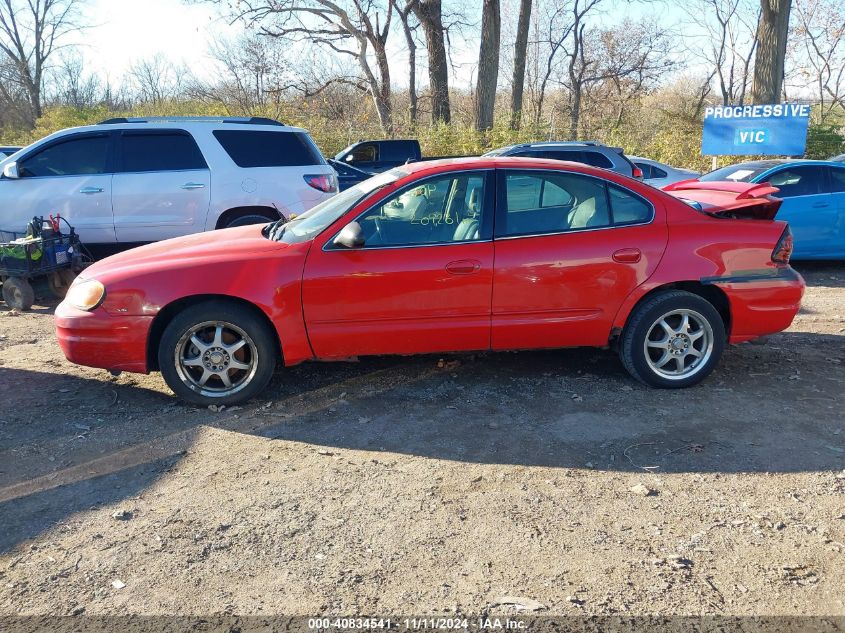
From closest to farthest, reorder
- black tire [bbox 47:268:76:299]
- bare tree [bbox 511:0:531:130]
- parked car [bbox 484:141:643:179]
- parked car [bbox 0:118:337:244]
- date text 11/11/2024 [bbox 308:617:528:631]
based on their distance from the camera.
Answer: date text 11/11/2024 [bbox 308:617:528:631] < black tire [bbox 47:268:76:299] < parked car [bbox 0:118:337:244] < parked car [bbox 484:141:643:179] < bare tree [bbox 511:0:531:130]

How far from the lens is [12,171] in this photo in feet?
26.0

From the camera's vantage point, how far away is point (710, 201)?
5.02 metres

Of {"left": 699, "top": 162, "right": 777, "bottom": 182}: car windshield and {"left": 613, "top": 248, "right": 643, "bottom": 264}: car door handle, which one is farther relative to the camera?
{"left": 699, "top": 162, "right": 777, "bottom": 182}: car windshield

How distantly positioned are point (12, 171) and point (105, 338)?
4958 mm

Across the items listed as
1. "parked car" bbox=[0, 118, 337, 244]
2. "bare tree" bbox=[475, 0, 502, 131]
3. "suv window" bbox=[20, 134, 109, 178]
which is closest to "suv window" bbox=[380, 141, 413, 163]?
"bare tree" bbox=[475, 0, 502, 131]

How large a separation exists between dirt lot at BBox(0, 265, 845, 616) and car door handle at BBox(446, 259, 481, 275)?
89cm

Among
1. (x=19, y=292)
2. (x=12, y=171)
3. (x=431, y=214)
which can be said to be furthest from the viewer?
(x=12, y=171)

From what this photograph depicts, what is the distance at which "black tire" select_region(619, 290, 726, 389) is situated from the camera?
460cm

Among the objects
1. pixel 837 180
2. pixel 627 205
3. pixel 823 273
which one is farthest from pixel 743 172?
pixel 627 205

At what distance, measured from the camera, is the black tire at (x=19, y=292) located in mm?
7258

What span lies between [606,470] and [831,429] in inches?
63.6

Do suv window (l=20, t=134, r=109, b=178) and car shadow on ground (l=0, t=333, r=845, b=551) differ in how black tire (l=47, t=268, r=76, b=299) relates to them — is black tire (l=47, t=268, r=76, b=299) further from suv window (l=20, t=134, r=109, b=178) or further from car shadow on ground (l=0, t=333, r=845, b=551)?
car shadow on ground (l=0, t=333, r=845, b=551)

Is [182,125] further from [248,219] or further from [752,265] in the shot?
[752,265]

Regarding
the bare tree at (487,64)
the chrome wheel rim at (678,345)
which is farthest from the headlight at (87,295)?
the bare tree at (487,64)
